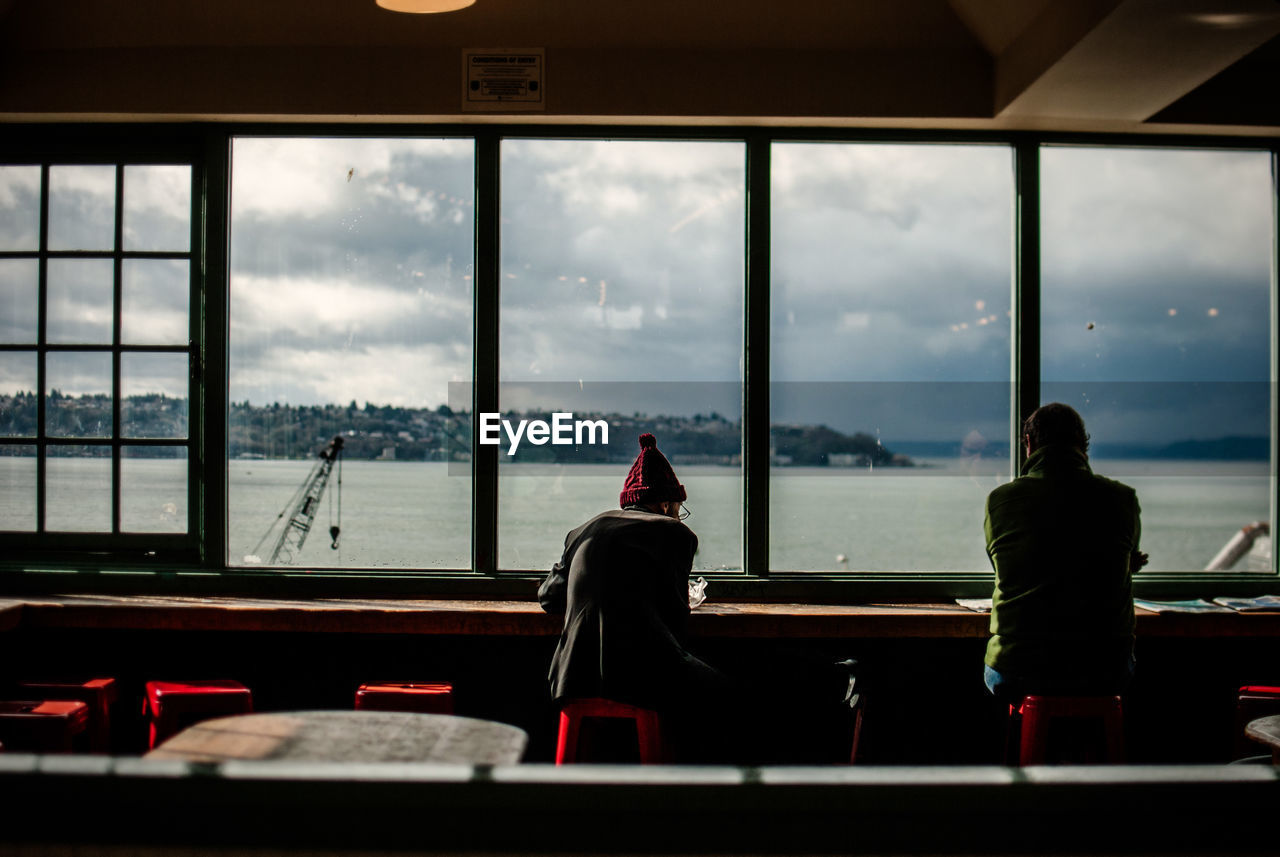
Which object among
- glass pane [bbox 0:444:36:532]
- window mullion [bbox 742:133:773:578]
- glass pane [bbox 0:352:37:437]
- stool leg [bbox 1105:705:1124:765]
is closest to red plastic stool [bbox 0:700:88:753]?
glass pane [bbox 0:444:36:532]

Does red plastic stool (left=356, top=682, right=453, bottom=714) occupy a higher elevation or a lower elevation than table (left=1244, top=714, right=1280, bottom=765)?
lower

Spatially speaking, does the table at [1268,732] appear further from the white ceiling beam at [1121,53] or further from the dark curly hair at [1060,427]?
the white ceiling beam at [1121,53]

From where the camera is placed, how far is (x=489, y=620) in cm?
311

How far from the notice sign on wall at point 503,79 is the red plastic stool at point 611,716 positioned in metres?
2.12

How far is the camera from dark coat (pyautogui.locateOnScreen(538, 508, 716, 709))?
7.84 feet

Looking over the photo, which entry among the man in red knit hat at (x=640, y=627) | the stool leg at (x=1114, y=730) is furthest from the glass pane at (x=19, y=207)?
the stool leg at (x=1114, y=730)

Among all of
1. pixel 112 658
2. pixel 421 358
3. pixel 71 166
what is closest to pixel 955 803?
pixel 421 358

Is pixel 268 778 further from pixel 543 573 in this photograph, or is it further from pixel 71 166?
pixel 71 166

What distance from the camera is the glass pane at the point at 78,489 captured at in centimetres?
351

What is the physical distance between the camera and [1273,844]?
40.9 inches

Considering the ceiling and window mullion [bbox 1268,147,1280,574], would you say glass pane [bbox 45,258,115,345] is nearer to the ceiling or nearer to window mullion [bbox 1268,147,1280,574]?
the ceiling

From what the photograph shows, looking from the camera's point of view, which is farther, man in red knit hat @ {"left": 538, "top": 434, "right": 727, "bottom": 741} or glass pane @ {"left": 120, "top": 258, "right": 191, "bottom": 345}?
glass pane @ {"left": 120, "top": 258, "right": 191, "bottom": 345}

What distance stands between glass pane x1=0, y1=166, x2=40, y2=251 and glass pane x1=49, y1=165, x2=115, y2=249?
2.4 inches

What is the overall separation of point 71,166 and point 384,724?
2.87m
